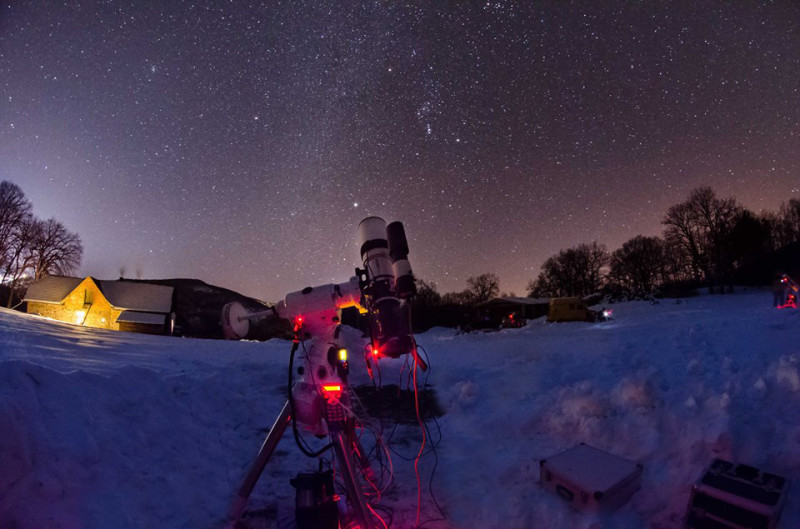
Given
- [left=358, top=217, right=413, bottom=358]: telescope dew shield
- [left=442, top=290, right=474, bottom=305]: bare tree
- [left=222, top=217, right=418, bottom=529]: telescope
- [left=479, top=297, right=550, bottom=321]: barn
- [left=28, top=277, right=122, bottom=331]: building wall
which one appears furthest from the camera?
[left=442, top=290, right=474, bottom=305]: bare tree

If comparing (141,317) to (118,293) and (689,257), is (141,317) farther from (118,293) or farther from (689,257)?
(689,257)

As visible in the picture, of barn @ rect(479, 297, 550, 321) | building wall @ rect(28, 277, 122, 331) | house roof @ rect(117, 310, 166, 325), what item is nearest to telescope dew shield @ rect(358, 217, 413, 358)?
house roof @ rect(117, 310, 166, 325)

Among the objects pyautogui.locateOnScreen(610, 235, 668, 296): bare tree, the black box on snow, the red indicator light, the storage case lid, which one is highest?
pyautogui.locateOnScreen(610, 235, 668, 296): bare tree

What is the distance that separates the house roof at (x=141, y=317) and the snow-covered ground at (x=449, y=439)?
1563 inches

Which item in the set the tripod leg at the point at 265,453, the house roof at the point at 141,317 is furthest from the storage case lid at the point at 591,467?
the house roof at the point at 141,317

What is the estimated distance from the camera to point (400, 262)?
11.6 ft

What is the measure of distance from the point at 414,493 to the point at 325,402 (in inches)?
81.8

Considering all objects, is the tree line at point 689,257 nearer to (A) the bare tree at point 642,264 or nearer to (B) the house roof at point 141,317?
(A) the bare tree at point 642,264

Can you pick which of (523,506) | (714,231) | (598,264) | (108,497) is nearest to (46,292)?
(108,497)

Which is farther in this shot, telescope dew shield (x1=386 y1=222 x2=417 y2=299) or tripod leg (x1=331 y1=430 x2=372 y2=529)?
telescope dew shield (x1=386 y1=222 x2=417 y2=299)

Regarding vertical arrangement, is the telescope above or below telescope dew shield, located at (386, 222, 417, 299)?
below

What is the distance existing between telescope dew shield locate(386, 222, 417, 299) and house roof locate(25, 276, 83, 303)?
4975cm

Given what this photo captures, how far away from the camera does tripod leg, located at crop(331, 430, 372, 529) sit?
10.5 feet

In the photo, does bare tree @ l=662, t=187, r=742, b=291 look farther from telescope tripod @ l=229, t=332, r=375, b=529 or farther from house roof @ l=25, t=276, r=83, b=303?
→ house roof @ l=25, t=276, r=83, b=303
